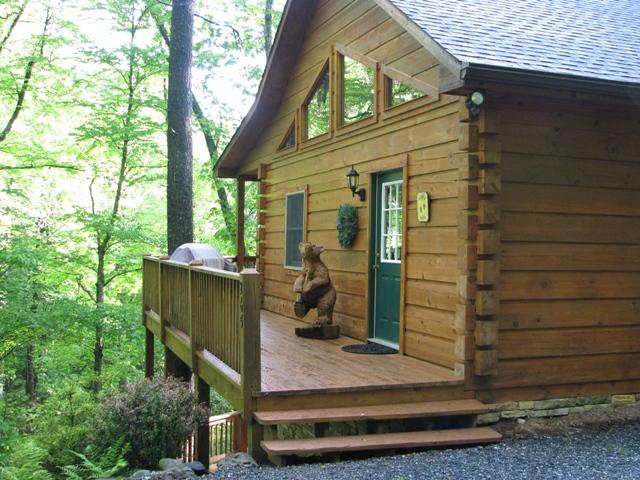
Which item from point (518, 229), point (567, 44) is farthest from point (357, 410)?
point (567, 44)

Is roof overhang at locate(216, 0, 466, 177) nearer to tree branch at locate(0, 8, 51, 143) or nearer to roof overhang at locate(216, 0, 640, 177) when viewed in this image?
roof overhang at locate(216, 0, 640, 177)

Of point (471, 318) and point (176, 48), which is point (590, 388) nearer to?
point (471, 318)

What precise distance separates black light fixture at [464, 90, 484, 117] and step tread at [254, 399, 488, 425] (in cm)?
238

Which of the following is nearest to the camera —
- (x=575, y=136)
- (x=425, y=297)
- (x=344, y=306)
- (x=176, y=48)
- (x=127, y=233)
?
(x=575, y=136)

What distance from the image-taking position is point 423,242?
19.4 feet

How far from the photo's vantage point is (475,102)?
4734 millimetres

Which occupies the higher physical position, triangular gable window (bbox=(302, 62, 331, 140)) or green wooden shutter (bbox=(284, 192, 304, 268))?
triangular gable window (bbox=(302, 62, 331, 140))

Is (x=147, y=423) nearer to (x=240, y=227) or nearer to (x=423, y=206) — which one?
(x=423, y=206)

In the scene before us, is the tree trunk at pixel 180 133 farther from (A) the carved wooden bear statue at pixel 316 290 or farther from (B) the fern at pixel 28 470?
(B) the fern at pixel 28 470

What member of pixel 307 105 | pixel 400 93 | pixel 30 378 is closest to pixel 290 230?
pixel 307 105

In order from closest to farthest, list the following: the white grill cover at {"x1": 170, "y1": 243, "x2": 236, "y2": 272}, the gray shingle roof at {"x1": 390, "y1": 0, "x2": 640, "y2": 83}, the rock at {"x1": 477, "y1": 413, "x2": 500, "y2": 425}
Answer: the gray shingle roof at {"x1": 390, "y1": 0, "x2": 640, "y2": 83} < the rock at {"x1": 477, "y1": 413, "x2": 500, "y2": 425} < the white grill cover at {"x1": 170, "y1": 243, "x2": 236, "y2": 272}

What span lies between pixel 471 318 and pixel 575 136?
1.87 metres

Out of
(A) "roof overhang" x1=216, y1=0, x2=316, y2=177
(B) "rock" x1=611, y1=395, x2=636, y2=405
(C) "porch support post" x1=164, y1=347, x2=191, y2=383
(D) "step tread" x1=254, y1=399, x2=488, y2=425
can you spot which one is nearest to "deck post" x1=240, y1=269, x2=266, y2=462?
(D) "step tread" x1=254, y1=399, x2=488, y2=425

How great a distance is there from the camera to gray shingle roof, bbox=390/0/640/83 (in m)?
4.73
